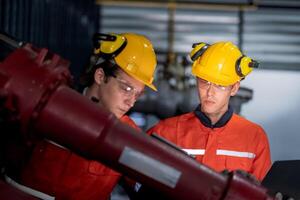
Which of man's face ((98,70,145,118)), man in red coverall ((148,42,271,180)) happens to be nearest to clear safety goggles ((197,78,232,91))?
man in red coverall ((148,42,271,180))

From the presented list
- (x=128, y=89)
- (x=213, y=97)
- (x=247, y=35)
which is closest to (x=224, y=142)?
(x=213, y=97)

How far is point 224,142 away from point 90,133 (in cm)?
162

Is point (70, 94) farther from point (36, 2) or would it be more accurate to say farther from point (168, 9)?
point (168, 9)

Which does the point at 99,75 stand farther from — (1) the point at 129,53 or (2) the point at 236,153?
(2) the point at 236,153

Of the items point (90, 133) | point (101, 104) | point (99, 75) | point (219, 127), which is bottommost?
point (219, 127)

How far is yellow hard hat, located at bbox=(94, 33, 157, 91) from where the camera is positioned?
2742 mm

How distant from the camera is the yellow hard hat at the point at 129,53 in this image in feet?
9.00

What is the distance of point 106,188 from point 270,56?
16.8 ft

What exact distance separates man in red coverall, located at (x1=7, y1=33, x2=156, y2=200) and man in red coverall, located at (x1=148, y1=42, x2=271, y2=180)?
359mm

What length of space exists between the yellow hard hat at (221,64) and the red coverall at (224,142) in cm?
22

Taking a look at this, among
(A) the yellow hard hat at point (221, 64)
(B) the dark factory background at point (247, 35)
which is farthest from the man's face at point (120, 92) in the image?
(B) the dark factory background at point (247, 35)

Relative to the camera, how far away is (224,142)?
302cm

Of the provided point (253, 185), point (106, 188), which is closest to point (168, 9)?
point (106, 188)

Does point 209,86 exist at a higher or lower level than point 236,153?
higher
